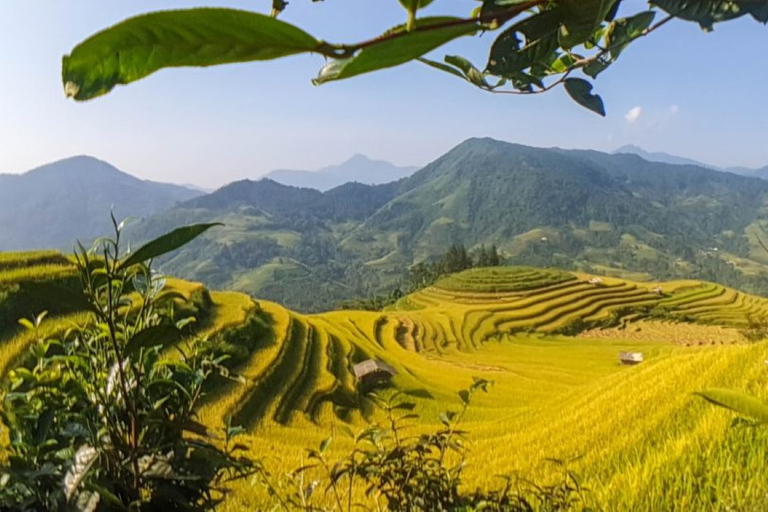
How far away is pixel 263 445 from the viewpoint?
7262mm

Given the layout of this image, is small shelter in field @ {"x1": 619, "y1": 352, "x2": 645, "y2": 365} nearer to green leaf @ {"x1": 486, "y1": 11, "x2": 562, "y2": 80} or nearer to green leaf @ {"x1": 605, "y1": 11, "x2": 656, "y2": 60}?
green leaf @ {"x1": 605, "y1": 11, "x2": 656, "y2": 60}

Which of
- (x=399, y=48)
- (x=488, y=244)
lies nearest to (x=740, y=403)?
(x=399, y=48)

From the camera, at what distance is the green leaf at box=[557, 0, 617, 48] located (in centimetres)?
39

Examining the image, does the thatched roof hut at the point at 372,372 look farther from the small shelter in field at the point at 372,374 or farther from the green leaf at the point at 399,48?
the green leaf at the point at 399,48

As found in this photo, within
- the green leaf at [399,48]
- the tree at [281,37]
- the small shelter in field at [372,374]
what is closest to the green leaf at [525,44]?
the tree at [281,37]

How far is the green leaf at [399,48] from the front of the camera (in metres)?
0.34

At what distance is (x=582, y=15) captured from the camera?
409 millimetres

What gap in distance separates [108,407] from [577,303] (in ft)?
155

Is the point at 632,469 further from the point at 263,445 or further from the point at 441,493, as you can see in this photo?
the point at 263,445

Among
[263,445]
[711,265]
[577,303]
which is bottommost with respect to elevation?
[711,265]

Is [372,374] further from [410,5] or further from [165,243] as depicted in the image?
[410,5]

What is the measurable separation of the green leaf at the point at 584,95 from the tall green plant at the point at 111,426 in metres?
0.74

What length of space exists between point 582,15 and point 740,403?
0.59 meters

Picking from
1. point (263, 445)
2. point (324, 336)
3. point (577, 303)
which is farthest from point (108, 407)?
point (577, 303)
